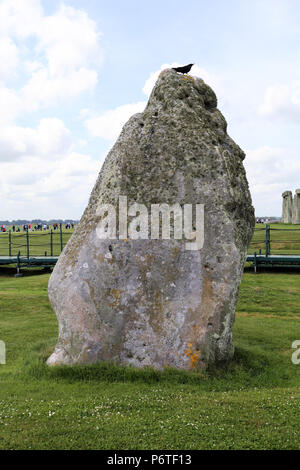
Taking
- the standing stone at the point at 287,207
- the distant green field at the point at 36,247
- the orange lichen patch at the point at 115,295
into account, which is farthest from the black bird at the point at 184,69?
the standing stone at the point at 287,207

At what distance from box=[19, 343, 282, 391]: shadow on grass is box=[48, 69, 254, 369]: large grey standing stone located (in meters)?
0.19

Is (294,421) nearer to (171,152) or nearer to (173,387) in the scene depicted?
(173,387)

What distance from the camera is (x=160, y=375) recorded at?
715 centimetres

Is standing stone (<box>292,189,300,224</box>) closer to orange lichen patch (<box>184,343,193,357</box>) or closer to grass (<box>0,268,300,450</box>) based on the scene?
grass (<box>0,268,300,450</box>)

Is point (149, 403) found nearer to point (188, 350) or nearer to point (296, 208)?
point (188, 350)

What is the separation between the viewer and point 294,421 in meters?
5.54

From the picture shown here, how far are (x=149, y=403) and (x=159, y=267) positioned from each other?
97.6 inches

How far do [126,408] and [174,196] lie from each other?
156 inches

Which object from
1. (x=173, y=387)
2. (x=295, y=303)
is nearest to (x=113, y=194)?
(x=173, y=387)

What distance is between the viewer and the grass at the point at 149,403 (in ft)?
16.6

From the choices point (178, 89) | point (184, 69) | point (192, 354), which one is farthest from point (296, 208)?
point (192, 354)

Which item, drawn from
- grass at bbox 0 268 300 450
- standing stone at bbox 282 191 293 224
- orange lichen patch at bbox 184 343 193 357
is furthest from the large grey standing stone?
standing stone at bbox 282 191 293 224
